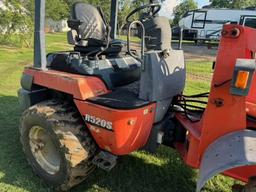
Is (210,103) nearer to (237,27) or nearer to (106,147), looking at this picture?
(237,27)

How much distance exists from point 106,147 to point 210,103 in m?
1.06

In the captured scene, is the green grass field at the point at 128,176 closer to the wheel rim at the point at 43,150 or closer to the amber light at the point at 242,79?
the wheel rim at the point at 43,150

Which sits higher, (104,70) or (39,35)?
(39,35)

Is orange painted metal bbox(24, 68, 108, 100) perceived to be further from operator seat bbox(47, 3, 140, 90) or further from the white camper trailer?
the white camper trailer

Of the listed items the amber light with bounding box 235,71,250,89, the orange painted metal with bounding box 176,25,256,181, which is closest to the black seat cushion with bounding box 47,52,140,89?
the orange painted metal with bounding box 176,25,256,181

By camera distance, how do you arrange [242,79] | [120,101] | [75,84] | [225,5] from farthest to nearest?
[225,5], [75,84], [120,101], [242,79]

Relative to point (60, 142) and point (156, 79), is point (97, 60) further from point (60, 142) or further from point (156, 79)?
point (60, 142)

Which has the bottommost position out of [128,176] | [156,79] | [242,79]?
[128,176]

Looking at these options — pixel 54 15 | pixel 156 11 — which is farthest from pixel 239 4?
pixel 156 11

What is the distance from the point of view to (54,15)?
28.3 metres

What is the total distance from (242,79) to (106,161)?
1.49m

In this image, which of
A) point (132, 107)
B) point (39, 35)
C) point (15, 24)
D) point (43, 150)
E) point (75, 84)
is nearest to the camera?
point (132, 107)

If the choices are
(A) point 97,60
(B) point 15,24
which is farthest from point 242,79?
(B) point 15,24

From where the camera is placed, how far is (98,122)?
288 cm
